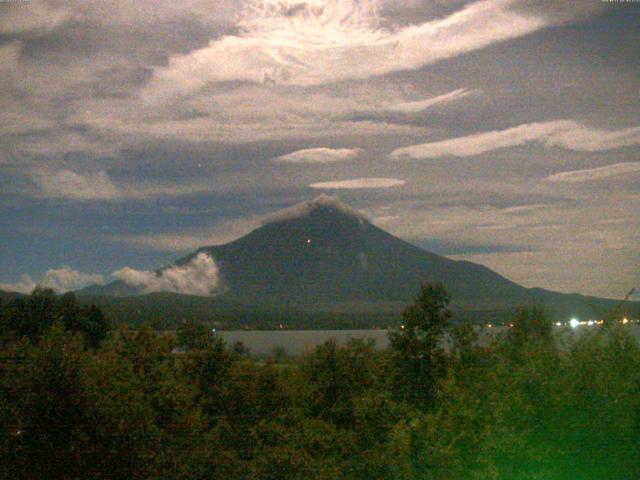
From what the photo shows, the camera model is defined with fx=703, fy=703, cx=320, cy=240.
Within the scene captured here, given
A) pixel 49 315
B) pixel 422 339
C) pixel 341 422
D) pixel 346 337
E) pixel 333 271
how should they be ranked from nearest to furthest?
1. pixel 341 422
2. pixel 422 339
3. pixel 346 337
4. pixel 49 315
5. pixel 333 271

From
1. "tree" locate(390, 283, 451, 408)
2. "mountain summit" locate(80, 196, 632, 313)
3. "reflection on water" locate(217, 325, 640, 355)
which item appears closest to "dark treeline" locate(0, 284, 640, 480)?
"reflection on water" locate(217, 325, 640, 355)

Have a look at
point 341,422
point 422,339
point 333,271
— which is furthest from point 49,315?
point 333,271

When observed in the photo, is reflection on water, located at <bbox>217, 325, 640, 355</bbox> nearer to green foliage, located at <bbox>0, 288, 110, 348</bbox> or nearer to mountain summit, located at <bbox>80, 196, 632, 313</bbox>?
green foliage, located at <bbox>0, 288, 110, 348</bbox>

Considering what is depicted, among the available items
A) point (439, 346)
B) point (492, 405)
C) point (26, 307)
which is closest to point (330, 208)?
point (26, 307)

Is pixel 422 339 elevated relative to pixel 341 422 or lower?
elevated

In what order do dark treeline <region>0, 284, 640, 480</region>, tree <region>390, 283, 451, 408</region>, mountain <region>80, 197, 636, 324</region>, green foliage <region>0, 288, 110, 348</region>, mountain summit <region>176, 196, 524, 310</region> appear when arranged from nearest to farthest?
dark treeline <region>0, 284, 640, 480</region> < tree <region>390, 283, 451, 408</region> < green foliage <region>0, 288, 110, 348</region> < mountain <region>80, 197, 636, 324</region> < mountain summit <region>176, 196, 524, 310</region>

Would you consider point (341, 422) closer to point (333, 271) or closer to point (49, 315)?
point (49, 315)

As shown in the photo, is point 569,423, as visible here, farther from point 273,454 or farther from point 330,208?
point 330,208

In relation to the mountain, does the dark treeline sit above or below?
below

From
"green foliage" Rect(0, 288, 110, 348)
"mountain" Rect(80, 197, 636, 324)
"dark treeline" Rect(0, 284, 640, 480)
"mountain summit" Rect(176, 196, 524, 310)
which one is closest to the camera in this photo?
"dark treeline" Rect(0, 284, 640, 480)
